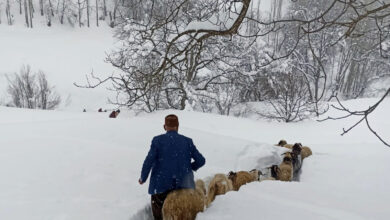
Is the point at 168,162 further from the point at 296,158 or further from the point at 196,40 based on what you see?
the point at 296,158

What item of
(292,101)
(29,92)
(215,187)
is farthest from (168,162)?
(29,92)

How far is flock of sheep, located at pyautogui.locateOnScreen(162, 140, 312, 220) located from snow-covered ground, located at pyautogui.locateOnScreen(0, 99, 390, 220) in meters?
0.19

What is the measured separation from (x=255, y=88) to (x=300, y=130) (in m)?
10.3

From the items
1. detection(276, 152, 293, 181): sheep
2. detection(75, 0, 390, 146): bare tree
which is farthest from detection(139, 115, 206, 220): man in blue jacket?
detection(276, 152, 293, 181): sheep

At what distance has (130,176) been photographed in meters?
5.80

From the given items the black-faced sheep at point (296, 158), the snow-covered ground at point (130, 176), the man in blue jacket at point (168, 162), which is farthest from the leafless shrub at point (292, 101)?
the man in blue jacket at point (168, 162)

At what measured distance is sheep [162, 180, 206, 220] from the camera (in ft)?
13.0

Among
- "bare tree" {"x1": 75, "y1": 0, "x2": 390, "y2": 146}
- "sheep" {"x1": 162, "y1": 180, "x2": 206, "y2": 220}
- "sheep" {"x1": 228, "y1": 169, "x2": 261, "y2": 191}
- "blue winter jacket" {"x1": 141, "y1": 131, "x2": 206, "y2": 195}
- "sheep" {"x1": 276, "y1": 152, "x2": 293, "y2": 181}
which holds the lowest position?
"sheep" {"x1": 276, "y1": 152, "x2": 293, "y2": 181}

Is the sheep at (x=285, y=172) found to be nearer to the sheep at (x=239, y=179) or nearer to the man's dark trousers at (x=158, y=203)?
the sheep at (x=239, y=179)

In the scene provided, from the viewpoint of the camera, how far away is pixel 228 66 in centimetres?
1833

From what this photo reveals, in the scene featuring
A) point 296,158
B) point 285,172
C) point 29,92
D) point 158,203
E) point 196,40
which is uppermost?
point 196,40

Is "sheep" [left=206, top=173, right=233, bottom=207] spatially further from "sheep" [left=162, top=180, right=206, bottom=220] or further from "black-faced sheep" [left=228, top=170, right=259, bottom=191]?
"sheep" [left=162, top=180, right=206, bottom=220]

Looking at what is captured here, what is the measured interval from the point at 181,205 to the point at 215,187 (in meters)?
1.34

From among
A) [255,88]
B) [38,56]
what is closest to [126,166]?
[255,88]
